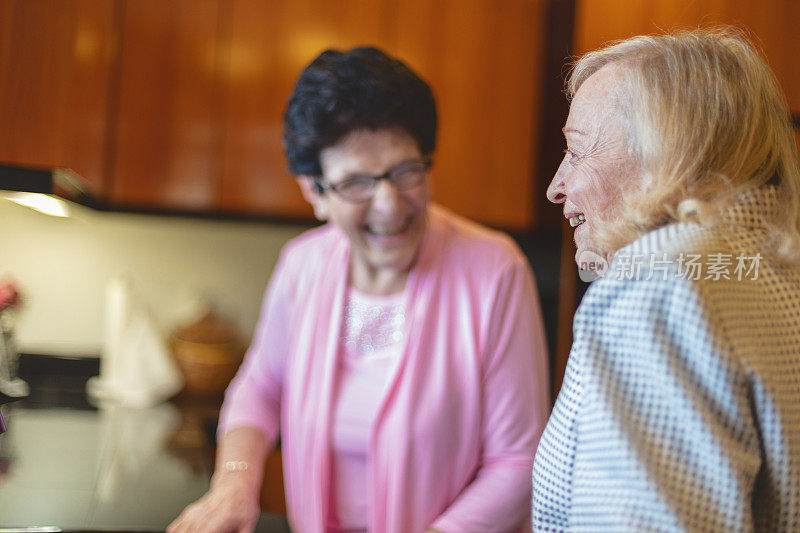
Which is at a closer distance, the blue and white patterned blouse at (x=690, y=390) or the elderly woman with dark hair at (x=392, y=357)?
the blue and white patterned blouse at (x=690, y=390)

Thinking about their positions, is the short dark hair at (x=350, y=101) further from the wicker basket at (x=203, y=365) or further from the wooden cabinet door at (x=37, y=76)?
the wicker basket at (x=203, y=365)

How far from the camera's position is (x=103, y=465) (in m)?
1.43

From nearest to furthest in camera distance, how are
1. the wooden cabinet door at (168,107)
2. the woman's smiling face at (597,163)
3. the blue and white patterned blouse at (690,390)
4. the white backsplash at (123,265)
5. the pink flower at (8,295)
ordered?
the blue and white patterned blouse at (690,390) → the woman's smiling face at (597,163) → the pink flower at (8,295) → the wooden cabinet door at (168,107) → the white backsplash at (123,265)

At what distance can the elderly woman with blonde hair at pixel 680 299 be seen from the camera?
19.1 inches

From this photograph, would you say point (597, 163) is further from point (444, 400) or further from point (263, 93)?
point (263, 93)

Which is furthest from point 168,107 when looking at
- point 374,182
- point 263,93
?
point 374,182

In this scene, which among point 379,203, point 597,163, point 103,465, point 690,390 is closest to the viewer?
point 690,390

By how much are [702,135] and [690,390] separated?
0.22 meters

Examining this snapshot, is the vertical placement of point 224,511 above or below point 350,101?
below

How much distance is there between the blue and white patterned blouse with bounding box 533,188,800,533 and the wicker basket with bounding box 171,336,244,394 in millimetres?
1752

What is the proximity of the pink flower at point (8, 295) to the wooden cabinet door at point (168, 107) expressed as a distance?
0.57 meters

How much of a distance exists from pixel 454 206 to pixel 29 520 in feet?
4.89

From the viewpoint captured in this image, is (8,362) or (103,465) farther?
(8,362)
